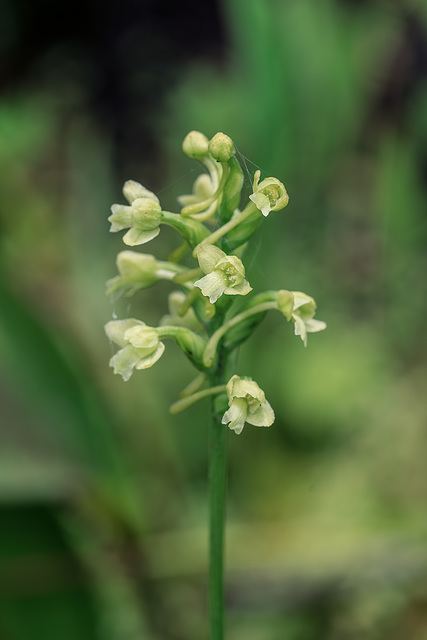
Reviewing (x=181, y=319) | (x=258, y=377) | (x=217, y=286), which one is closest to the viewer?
(x=217, y=286)

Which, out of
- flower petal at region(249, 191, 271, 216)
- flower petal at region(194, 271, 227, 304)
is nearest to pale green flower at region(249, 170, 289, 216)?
flower petal at region(249, 191, 271, 216)

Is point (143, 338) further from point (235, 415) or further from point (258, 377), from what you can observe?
point (258, 377)

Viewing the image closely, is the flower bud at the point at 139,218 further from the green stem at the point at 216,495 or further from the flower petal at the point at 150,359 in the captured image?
the green stem at the point at 216,495

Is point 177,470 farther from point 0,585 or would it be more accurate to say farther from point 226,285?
point 226,285

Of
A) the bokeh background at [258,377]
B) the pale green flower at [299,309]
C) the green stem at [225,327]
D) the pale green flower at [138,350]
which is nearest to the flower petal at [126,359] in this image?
the pale green flower at [138,350]

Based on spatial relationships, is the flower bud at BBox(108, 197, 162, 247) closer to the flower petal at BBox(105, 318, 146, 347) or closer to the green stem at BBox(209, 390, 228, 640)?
the flower petal at BBox(105, 318, 146, 347)

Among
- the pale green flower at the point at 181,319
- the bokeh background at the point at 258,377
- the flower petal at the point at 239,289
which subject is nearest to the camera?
the flower petal at the point at 239,289

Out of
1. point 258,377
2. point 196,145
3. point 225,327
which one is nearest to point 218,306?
point 225,327
